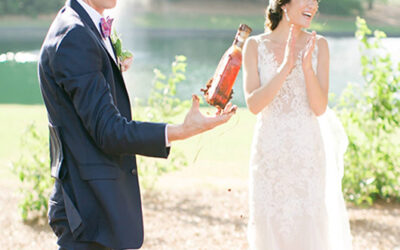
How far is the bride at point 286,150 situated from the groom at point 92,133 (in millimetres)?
1503

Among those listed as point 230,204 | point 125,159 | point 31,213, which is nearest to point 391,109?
point 230,204

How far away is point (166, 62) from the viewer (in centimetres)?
2184

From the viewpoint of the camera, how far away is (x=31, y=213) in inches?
211

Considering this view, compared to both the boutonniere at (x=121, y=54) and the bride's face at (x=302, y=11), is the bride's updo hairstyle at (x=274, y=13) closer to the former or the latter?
the bride's face at (x=302, y=11)

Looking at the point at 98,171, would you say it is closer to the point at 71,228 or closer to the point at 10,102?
the point at 71,228

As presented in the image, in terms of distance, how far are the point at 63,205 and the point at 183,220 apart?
3.46 m

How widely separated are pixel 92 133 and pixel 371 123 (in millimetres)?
4115

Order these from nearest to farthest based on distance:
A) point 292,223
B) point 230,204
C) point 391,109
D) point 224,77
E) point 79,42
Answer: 1. point 79,42
2. point 224,77
3. point 292,223
4. point 391,109
5. point 230,204

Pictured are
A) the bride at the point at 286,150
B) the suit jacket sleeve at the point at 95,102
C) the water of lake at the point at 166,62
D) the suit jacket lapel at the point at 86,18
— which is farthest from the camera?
the water of lake at the point at 166,62

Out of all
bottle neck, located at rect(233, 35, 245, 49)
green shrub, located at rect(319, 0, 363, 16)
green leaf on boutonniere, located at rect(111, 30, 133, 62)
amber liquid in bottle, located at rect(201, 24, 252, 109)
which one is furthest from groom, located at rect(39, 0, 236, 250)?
green shrub, located at rect(319, 0, 363, 16)

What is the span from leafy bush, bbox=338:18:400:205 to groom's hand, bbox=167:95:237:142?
379 cm

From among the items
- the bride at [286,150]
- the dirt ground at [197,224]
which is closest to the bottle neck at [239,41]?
the bride at [286,150]

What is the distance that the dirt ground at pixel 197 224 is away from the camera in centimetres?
478

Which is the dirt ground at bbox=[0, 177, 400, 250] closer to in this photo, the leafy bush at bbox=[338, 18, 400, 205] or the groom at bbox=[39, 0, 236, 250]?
the leafy bush at bbox=[338, 18, 400, 205]
